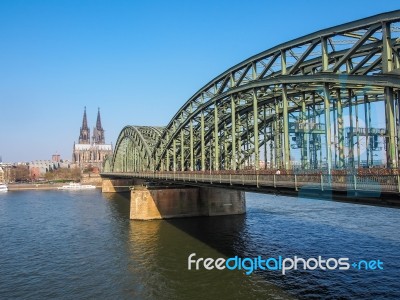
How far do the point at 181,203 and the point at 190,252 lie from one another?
21297 millimetres

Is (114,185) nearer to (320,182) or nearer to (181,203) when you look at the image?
(181,203)

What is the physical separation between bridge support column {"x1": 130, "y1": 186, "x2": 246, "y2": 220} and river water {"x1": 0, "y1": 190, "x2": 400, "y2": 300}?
7.82 ft

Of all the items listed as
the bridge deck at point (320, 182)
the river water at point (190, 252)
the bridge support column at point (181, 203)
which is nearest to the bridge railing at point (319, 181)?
A: the bridge deck at point (320, 182)

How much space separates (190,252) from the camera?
34531mm

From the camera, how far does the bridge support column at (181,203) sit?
5481cm

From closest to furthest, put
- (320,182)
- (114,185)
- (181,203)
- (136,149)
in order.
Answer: (320,182) → (181,203) → (136,149) → (114,185)

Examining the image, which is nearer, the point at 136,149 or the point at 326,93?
the point at 326,93

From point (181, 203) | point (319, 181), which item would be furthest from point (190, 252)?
point (181, 203)

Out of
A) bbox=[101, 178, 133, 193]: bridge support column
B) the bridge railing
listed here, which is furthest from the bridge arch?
the bridge railing

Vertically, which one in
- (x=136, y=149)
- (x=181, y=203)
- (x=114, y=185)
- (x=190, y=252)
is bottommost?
(x=190, y=252)

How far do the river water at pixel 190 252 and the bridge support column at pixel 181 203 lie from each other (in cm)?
238

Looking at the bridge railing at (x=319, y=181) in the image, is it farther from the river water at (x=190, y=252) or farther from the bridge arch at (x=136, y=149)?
the bridge arch at (x=136, y=149)

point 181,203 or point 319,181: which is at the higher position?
point 319,181

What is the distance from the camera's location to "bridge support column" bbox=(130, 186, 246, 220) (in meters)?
54.8
